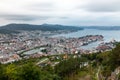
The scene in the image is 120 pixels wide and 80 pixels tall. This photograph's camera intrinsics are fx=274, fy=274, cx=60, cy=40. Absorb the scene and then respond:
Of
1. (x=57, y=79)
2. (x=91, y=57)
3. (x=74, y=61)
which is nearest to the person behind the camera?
(x=57, y=79)

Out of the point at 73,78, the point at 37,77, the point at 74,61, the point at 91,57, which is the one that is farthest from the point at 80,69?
the point at 37,77

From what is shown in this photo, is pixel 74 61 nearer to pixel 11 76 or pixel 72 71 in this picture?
pixel 72 71

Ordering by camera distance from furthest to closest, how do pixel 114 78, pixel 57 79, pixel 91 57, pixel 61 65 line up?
pixel 91 57 < pixel 61 65 < pixel 57 79 < pixel 114 78

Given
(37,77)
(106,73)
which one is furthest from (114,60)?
(37,77)

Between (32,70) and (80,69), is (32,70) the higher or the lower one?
the higher one

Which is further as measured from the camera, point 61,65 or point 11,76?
point 61,65

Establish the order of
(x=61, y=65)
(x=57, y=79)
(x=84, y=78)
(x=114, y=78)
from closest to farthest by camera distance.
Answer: (x=114, y=78), (x=57, y=79), (x=84, y=78), (x=61, y=65)

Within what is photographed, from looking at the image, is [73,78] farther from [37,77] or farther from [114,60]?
[37,77]

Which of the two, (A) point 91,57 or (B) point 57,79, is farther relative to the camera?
(A) point 91,57

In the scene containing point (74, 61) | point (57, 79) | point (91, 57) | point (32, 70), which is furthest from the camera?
point (91, 57)
